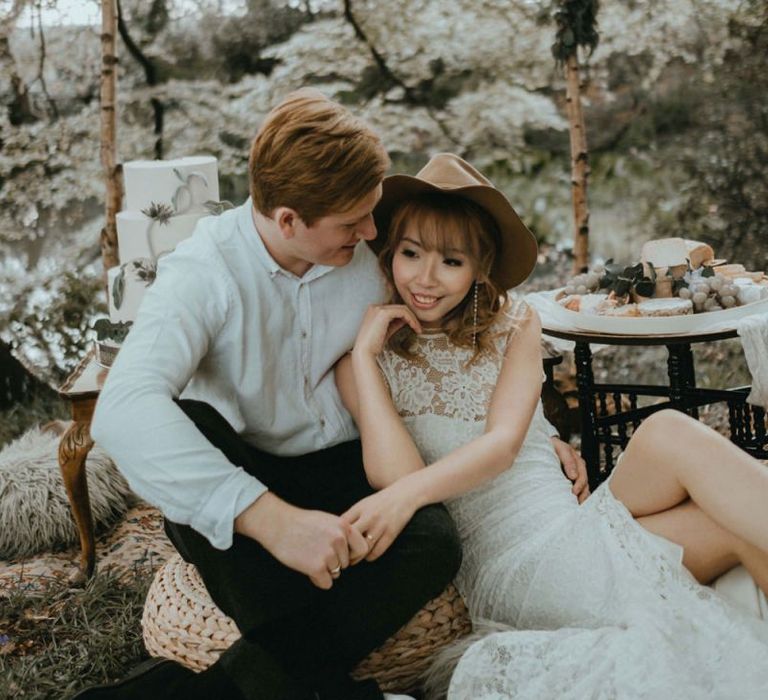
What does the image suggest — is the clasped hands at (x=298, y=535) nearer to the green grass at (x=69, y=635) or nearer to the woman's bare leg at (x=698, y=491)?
the woman's bare leg at (x=698, y=491)

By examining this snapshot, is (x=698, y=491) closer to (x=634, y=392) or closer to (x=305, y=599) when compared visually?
(x=305, y=599)

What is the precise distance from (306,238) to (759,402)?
1.46 metres

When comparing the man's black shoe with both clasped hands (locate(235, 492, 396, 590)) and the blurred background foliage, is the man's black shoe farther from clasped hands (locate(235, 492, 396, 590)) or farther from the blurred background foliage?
the blurred background foliage

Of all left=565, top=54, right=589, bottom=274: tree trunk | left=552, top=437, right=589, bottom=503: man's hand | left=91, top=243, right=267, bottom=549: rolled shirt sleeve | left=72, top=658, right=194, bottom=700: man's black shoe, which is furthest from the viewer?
left=565, top=54, right=589, bottom=274: tree trunk

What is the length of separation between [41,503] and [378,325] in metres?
1.76

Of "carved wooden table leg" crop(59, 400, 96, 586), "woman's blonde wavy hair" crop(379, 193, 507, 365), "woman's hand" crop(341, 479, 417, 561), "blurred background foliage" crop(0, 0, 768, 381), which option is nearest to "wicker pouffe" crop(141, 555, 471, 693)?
"woman's hand" crop(341, 479, 417, 561)

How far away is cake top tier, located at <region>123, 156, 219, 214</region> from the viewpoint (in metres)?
2.82

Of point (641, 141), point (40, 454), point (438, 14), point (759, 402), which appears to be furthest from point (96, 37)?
point (759, 402)

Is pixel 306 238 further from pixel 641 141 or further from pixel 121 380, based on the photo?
pixel 641 141

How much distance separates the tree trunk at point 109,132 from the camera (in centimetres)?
427

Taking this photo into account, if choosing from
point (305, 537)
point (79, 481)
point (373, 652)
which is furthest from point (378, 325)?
point (79, 481)

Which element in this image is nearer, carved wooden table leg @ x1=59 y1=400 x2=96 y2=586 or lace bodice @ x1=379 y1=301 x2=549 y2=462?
lace bodice @ x1=379 y1=301 x2=549 y2=462

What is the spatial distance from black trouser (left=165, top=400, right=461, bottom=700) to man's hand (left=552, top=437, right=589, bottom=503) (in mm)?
522

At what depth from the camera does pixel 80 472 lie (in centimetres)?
281
